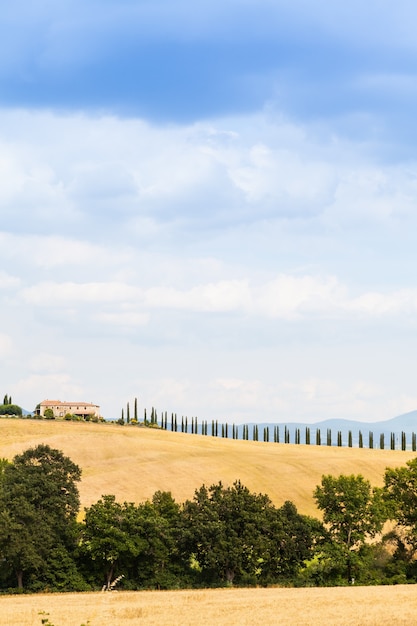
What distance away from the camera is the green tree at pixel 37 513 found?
62.4 metres

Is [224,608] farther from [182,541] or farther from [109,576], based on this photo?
[109,576]

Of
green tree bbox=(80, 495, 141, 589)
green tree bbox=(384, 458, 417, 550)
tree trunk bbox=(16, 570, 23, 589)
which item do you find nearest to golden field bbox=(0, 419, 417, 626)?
green tree bbox=(80, 495, 141, 589)

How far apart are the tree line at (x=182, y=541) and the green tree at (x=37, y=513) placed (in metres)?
0.09

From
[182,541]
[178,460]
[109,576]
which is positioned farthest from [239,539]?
[178,460]

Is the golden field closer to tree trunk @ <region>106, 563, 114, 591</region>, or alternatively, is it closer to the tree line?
tree trunk @ <region>106, 563, 114, 591</region>

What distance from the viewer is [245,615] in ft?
149

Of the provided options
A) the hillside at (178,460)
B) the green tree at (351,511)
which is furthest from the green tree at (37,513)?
the hillside at (178,460)

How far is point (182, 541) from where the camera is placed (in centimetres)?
6519

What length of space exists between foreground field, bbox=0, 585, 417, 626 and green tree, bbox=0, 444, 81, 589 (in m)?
4.66

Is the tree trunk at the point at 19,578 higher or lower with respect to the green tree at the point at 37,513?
lower

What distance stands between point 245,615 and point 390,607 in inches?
339

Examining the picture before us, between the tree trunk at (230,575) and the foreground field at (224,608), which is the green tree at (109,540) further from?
the tree trunk at (230,575)

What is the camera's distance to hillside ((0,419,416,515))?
10519 centimetres

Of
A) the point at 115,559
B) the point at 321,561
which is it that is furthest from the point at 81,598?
the point at 321,561
